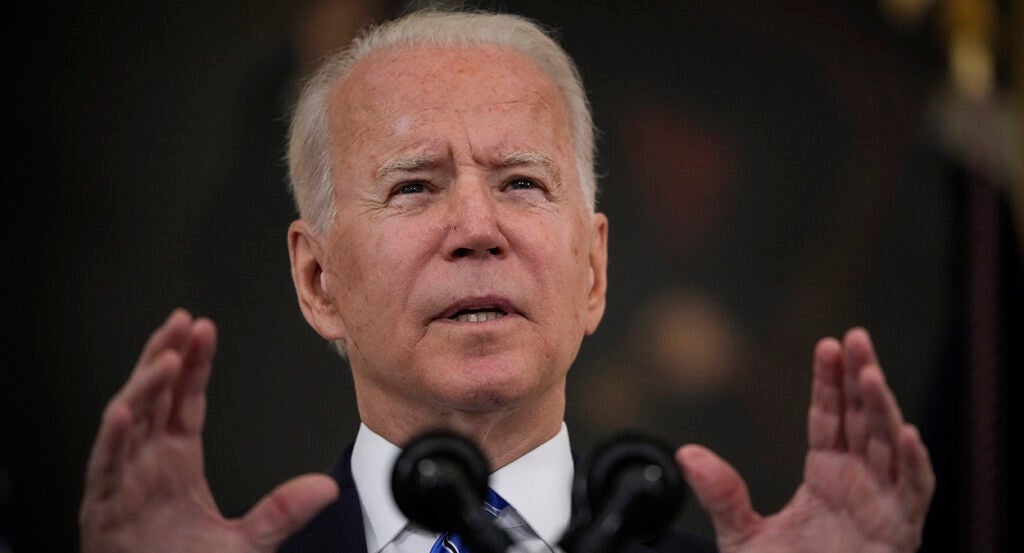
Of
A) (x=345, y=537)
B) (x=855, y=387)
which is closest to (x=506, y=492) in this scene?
(x=345, y=537)

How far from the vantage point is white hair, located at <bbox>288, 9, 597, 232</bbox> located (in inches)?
81.4

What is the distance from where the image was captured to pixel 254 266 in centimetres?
232

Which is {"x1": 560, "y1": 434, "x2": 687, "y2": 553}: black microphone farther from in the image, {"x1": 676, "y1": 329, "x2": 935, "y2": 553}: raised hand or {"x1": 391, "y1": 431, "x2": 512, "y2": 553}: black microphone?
{"x1": 676, "y1": 329, "x2": 935, "y2": 553}: raised hand

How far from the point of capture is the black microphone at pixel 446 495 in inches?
44.6

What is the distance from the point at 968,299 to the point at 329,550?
1446 millimetres

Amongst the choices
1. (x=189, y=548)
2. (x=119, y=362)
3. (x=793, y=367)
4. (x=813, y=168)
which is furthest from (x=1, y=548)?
(x=813, y=168)

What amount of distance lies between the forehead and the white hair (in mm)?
28

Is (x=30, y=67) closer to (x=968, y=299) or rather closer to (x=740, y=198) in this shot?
(x=740, y=198)

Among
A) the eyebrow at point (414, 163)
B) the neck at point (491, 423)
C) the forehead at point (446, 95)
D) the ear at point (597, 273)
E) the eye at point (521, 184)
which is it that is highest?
the forehead at point (446, 95)

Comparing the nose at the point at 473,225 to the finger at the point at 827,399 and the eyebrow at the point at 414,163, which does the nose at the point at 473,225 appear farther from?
the finger at the point at 827,399

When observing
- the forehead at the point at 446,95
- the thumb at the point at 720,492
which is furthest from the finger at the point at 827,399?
the forehead at the point at 446,95

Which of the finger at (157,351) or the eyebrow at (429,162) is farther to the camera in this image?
the eyebrow at (429,162)

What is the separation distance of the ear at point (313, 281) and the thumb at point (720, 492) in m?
0.76

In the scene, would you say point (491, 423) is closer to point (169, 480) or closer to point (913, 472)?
point (169, 480)
